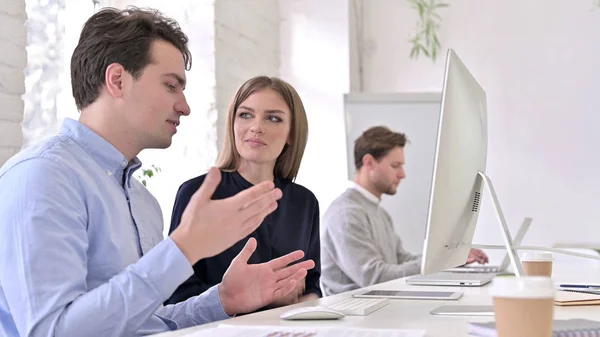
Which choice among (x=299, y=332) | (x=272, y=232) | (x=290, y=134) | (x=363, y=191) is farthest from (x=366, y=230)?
(x=299, y=332)

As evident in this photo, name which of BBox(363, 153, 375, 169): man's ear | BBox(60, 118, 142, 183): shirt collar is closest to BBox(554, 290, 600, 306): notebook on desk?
BBox(60, 118, 142, 183): shirt collar

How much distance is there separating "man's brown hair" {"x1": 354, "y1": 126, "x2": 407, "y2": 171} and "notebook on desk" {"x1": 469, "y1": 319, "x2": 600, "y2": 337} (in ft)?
8.73

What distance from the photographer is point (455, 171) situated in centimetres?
154

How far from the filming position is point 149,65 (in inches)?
69.4

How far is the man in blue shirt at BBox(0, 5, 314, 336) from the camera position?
4.44ft

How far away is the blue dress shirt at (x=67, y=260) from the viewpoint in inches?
53.3

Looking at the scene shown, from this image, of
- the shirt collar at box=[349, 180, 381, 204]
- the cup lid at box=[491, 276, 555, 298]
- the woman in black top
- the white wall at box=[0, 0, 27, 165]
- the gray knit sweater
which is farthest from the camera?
the shirt collar at box=[349, 180, 381, 204]

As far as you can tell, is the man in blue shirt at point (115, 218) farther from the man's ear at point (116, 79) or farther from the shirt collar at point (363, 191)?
the shirt collar at point (363, 191)

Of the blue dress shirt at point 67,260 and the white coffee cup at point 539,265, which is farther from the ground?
the blue dress shirt at point 67,260

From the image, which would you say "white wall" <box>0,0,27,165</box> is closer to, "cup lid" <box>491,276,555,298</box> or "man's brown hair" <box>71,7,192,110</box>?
"man's brown hair" <box>71,7,192,110</box>

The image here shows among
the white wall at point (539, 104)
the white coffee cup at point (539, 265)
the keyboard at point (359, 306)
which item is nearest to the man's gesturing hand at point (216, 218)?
the keyboard at point (359, 306)

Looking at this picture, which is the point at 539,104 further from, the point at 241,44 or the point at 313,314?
the point at 313,314

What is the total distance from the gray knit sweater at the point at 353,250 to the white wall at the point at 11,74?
148 cm

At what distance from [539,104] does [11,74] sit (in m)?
3.53
